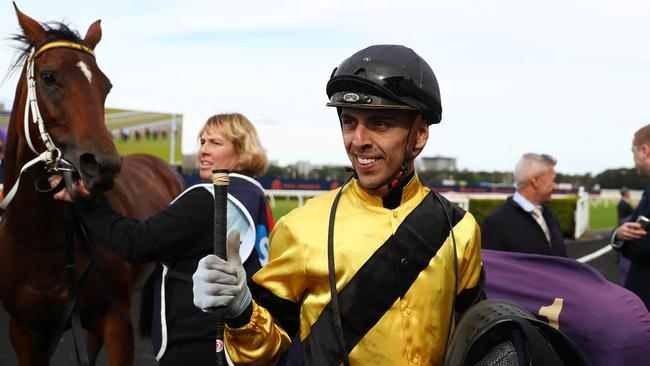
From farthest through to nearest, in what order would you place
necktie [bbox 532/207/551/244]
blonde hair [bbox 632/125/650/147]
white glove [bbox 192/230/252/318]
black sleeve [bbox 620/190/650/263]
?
necktie [bbox 532/207/551/244]
blonde hair [bbox 632/125/650/147]
black sleeve [bbox 620/190/650/263]
white glove [bbox 192/230/252/318]

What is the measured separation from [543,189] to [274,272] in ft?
10.5

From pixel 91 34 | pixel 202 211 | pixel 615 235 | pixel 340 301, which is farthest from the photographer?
pixel 615 235

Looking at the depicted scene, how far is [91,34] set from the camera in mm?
3586

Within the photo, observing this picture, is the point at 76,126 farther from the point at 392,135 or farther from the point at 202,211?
the point at 392,135

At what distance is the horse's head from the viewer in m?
2.89

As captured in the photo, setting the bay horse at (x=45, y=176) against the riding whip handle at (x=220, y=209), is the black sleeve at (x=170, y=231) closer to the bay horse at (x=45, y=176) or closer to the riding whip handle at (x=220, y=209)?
the bay horse at (x=45, y=176)

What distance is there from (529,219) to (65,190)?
10.4 feet

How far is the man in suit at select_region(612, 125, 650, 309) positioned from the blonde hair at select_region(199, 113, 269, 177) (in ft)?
8.75

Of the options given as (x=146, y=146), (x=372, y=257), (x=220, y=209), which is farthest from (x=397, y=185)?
(x=146, y=146)

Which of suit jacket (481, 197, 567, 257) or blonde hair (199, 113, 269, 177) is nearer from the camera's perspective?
blonde hair (199, 113, 269, 177)

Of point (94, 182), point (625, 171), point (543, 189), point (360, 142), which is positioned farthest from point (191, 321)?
point (625, 171)

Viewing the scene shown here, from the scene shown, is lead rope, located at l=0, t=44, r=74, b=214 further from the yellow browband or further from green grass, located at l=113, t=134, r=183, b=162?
green grass, located at l=113, t=134, r=183, b=162

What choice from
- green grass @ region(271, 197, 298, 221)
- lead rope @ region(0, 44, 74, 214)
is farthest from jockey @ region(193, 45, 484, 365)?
green grass @ region(271, 197, 298, 221)

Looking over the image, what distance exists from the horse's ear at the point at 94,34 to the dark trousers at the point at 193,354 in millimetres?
1880
